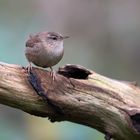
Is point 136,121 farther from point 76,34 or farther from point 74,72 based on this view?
point 76,34

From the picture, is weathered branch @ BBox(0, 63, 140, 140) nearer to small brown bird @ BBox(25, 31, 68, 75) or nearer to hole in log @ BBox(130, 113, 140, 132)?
hole in log @ BBox(130, 113, 140, 132)

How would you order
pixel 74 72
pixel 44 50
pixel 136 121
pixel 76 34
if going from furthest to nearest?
pixel 76 34, pixel 44 50, pixel 74 72, pixel 136 121

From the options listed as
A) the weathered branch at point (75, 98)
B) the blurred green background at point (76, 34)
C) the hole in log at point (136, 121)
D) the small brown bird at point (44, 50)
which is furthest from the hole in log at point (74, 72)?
the blurred green background at point (76, 34)

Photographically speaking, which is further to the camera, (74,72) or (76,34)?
(76,34)

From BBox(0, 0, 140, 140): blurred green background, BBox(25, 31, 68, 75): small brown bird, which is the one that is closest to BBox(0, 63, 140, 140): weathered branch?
BBox(25, 31, 68, 75): small brown bird

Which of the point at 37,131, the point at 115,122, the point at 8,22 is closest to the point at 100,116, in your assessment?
the point at 115,122

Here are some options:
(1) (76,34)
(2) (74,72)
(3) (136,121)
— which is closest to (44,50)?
(2) (74,72)

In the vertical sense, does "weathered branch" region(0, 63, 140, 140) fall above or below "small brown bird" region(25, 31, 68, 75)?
below

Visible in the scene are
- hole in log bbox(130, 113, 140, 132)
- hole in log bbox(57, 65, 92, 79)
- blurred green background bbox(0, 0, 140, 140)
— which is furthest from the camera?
blurred green background bbox(0, 0, 140, 140)
